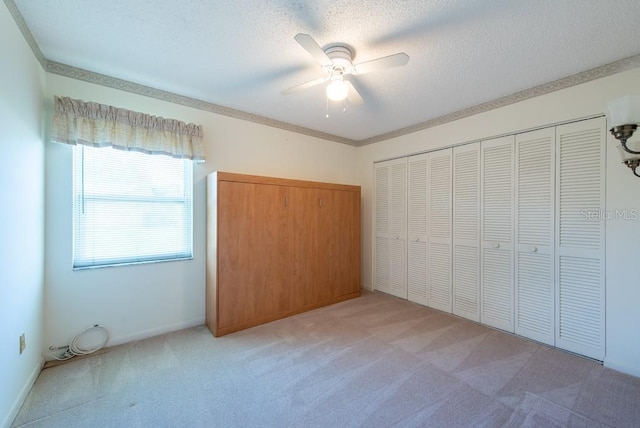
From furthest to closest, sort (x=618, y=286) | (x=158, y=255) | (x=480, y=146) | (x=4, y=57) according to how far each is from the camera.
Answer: (x=480, y=146)
(x=158, y=255)
(x=618, y=286)
(x=4, y=57)

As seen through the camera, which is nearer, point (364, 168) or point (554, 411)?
point (554, 411)

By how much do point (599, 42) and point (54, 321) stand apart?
463 cm

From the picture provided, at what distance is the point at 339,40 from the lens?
1803mm

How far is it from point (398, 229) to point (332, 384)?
7.73ft

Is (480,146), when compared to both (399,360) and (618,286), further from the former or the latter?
(399,360)

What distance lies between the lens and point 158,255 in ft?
8.61

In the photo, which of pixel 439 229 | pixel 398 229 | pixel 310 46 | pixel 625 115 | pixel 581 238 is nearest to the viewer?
pixel 625 115

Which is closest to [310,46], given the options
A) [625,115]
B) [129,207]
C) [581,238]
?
[625,115]

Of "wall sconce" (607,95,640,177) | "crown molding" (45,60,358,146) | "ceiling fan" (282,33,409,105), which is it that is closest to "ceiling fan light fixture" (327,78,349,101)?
"ceiling fan" (282,33,409,105)

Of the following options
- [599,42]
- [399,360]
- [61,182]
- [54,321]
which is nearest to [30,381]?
[54,321]

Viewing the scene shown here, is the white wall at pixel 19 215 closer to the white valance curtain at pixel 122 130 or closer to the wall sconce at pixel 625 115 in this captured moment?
the white valance curtain at pixel 122 130

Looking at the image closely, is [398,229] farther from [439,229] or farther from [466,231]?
[466,231]

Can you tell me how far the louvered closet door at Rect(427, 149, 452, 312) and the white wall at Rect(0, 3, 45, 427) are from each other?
3.71 meters

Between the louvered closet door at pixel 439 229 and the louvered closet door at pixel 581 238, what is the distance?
1005mm
